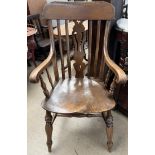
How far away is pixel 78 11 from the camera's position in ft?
5.47

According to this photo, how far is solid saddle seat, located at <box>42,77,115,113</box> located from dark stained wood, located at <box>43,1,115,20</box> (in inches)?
19.9

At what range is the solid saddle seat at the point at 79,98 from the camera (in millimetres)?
1500

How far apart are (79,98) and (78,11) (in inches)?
25.2

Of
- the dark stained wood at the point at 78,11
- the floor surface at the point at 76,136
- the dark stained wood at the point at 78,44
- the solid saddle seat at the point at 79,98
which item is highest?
the dark stained wood at the point at 78,11

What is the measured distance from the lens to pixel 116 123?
203 cm

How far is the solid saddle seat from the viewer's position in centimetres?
150

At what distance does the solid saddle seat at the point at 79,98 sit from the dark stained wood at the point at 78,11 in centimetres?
51

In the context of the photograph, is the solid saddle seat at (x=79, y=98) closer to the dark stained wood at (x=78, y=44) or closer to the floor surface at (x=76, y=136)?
the dark stained wood at (x=78, y=44)

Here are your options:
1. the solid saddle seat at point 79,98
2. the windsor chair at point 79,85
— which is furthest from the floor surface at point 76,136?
the solid saddle seat at point 79,98

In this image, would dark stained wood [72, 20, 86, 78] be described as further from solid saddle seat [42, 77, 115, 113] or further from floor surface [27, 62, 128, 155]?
floor surface [27, 62, 128, 155]

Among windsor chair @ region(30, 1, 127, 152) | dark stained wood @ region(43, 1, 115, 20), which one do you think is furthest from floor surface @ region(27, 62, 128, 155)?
dark stained wood @ region(43, 1, 115, 20)
